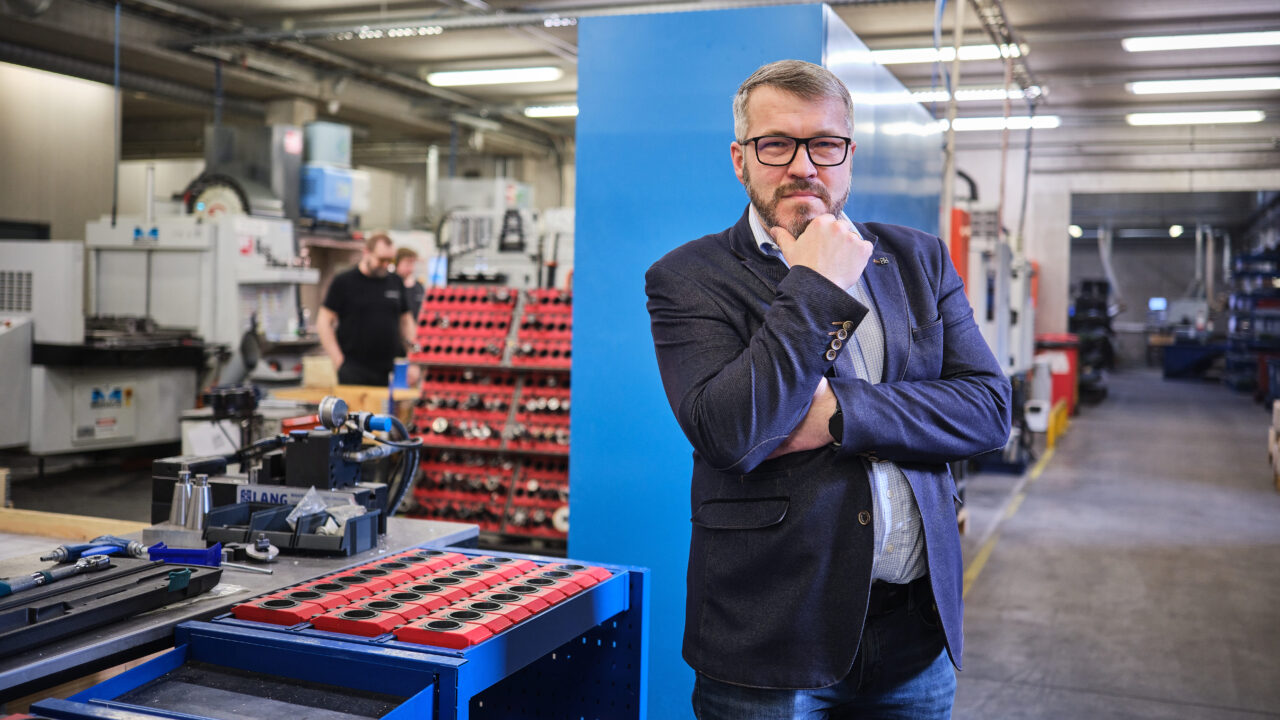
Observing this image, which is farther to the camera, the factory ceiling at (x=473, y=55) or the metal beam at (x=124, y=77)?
the metal beam at (x=124, y=77)

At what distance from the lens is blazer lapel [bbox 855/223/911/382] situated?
143 cm

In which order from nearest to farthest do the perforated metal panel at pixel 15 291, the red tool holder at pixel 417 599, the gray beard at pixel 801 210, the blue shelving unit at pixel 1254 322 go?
the gray beard at pixel 801 210, the red tool holder at pixel 417 599, the perforated metal panel at pixel 15 291, the blue shelving unit at pixel 1254 322

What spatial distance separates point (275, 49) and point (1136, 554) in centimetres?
971

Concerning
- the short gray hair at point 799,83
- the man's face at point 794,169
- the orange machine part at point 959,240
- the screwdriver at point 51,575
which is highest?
the orange machine part at point 959,240

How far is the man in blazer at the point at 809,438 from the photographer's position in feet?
4.17

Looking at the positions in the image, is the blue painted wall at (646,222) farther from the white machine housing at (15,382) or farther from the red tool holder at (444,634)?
the white machine housing at (15,382)

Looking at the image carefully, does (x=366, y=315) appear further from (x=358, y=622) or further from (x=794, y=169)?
(x=794, y=169)

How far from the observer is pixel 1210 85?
11336 mm

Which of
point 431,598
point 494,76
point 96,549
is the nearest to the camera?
point 431,598

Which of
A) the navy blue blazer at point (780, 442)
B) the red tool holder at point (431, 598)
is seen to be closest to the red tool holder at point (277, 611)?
the red tool holder at point (431, 598)

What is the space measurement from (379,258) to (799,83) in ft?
17.3

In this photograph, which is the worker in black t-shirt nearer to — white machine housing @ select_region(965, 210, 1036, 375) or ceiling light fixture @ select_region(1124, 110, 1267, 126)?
white machine housing @ select_region(965, 210, 1036, 375)

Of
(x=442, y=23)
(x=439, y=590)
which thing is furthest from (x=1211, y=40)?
(x=439, y=590)

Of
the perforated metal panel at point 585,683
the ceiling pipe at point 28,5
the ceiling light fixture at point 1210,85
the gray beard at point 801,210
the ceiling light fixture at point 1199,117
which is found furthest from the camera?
the ceiling light fixture at point 1199,117
